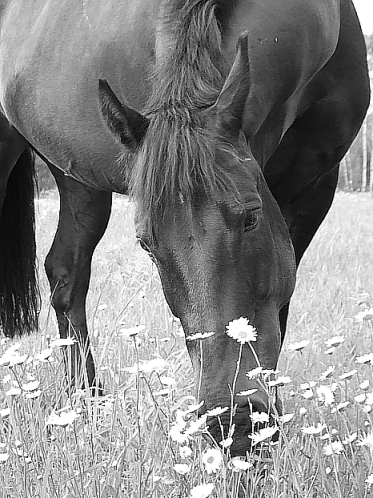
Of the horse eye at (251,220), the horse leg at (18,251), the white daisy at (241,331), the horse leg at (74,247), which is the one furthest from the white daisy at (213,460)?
the horse leg at (18,251)

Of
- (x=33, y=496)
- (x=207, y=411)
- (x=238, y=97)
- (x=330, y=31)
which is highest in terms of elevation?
(x=330, y=31)

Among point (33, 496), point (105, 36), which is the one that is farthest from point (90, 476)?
point (105, 36)

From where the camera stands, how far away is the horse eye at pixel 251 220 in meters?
1.84

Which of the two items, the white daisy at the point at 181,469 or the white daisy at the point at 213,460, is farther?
the white daisy at the point at 181,469

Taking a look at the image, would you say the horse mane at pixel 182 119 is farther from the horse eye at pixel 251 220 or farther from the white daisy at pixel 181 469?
the white daisy at pixel 181 469

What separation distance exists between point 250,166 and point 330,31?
31.9 inches

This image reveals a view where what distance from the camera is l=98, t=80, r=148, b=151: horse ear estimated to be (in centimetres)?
189

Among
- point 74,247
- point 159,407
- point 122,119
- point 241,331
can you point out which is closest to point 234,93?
point 122,119

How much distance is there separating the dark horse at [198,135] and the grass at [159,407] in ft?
0.47

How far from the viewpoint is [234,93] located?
1.84 meters

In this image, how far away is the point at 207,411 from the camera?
1.72 metres

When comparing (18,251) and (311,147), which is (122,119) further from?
(18,251)

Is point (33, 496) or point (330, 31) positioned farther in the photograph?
point (330, 31)

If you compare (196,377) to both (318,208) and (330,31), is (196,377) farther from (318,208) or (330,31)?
(318,208)
